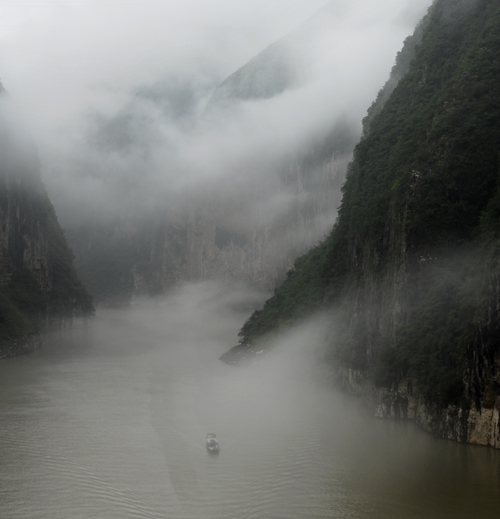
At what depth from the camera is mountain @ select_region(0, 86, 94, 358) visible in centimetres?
9956

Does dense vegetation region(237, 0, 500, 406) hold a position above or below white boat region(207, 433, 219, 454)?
above

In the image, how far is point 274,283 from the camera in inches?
5113

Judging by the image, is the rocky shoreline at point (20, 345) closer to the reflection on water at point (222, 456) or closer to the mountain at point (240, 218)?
the reflection on water at point (222, 456)

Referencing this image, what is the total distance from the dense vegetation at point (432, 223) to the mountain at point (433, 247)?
0.25ft

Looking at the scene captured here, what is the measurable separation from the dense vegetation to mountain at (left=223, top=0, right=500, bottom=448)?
0.25 ft

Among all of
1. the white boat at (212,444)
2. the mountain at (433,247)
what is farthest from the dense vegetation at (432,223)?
the white boat at (212,444)

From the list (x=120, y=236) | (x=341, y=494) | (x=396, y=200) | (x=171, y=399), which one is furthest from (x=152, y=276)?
(x=341, y=494)

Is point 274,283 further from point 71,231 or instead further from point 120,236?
point 71,231

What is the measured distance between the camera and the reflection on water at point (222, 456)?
24.5 meters

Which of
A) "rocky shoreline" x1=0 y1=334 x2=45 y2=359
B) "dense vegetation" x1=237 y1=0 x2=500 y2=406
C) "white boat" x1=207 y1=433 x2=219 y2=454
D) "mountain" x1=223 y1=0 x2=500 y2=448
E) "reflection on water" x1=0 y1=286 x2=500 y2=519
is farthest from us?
"rocky shoreline" x1=0 y1=334 x2=45 y2=359

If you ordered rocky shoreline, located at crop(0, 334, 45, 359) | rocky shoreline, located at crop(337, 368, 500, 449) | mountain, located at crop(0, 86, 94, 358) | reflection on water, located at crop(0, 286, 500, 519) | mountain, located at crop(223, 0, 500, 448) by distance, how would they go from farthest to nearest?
mountain, located at crop(0, 86, 94, 358) → rocky shoreline, located at crop(0, 334, 45, 359) → mountain, located at crop(223, 0, 500, 448) → rocky shoreline, located at crop(337, 368, 500, 449) → reflection on water, located at crop(0, 286, 500, 519)

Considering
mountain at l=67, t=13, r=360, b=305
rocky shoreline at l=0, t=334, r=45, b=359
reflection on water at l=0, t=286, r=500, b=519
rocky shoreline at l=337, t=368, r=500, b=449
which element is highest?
mountain at l=67, t=13, r=360, b=305

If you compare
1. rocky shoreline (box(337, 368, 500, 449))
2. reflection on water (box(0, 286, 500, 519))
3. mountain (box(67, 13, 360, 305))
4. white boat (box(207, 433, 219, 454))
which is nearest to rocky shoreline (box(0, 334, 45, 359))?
reflection on water (box(0, 286, 500, 519))

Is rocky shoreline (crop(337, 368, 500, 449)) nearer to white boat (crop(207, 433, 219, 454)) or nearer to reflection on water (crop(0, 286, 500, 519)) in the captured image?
reflection on water (crop(0, 286, 500, 519))
